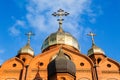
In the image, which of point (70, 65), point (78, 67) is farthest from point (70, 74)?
point (78, 67)

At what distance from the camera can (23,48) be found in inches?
1016

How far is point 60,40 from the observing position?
2553 cm

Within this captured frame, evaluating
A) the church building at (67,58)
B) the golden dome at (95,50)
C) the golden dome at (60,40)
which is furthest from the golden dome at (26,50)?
the golden dome at (95,50)

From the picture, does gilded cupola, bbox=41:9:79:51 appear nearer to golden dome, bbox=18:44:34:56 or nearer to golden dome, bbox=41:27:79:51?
golden dome, bbox=41:27:79:51

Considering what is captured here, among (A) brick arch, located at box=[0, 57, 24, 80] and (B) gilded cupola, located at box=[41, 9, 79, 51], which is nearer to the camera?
(A) brick arch, located at box=[0, 57, 24, 80]

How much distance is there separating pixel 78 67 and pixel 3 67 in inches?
265

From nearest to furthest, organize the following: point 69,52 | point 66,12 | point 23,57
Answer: point 69,52 → point 23,57 → point 66,12

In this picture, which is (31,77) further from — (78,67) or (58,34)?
(58,34)

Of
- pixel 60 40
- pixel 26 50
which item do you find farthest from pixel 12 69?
pixel 60 40

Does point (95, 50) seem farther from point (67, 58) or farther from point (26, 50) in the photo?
point (26, 50)

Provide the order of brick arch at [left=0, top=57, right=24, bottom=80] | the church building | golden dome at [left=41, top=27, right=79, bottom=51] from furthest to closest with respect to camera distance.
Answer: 1. golden dome at [left=41, top=27, right=79, bottom=51]
2. brick arch at [left=0, top=57, right=24, bottom=80]
3. the church building

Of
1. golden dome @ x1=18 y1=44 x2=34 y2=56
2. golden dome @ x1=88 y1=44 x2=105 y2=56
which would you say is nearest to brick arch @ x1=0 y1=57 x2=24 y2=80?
golden dome @ x1=18 y1=44 x2=34 y2=56

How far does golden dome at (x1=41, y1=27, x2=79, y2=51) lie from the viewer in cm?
2555

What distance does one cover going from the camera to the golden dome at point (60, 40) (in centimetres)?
2555
